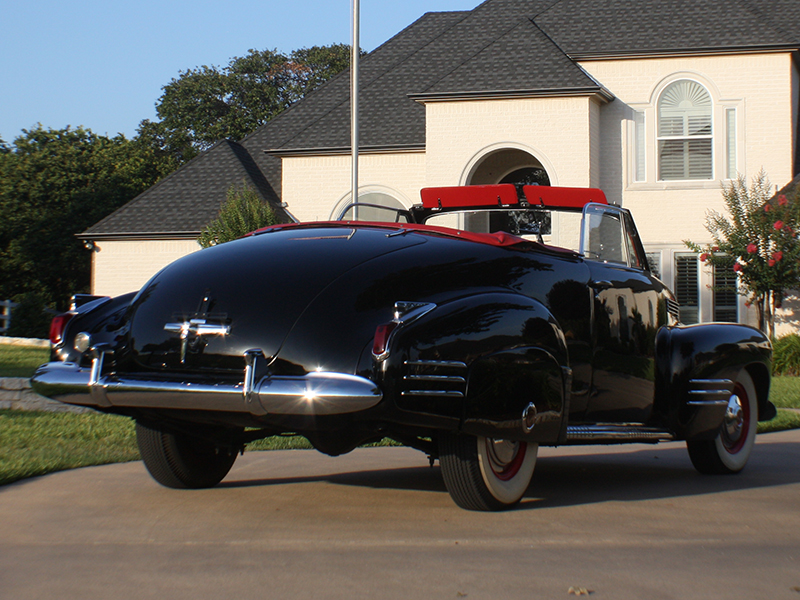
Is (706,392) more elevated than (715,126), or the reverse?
(715,126)

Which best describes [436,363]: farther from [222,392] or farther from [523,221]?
[523,221]

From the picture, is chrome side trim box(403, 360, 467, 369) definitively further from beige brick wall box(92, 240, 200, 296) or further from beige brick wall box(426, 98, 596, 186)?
Result: beige brick wall box(92, 240, 200, 296)

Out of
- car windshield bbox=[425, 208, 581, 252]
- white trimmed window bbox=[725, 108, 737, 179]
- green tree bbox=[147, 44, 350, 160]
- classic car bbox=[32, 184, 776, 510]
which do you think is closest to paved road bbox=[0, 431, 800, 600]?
classic car bbox=[32, 184, 776, 510]

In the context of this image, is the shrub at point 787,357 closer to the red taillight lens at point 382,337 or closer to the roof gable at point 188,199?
the roof gable at point 188,199

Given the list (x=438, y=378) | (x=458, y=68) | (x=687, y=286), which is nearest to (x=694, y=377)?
(x=438, y=378)

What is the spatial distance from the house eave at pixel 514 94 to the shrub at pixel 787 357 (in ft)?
21.0

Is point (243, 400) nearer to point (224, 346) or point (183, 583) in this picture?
point (224, 346)

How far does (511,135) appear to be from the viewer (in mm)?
21125

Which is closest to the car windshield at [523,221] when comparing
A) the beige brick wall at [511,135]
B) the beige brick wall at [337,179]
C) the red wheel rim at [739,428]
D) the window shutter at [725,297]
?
the red wheel rim at [739,428]

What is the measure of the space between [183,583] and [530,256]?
2.59 metres

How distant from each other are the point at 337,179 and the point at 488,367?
19.6 meters

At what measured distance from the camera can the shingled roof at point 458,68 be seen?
2108 cm

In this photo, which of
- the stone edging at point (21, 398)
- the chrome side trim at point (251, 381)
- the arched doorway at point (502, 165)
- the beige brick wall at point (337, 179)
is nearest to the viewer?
the chrome side trim at point (251, 381)

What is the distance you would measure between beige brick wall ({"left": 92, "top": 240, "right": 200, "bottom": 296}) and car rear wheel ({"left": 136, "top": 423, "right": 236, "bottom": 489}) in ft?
64.3
